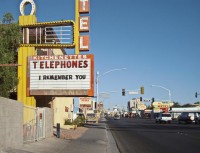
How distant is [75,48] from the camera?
27188 mm

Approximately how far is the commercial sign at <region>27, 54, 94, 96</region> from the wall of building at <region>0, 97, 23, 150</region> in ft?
29.8

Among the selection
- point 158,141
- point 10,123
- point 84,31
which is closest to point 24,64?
point 84,31

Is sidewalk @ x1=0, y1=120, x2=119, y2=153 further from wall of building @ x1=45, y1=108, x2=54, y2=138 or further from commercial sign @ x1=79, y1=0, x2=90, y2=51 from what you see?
commercial sign @ x1=79, y1=0, x2=90, y2=51

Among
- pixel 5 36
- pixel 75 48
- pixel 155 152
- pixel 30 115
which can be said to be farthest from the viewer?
pixel 75 48

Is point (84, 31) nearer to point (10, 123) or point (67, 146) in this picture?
point (67, 146)

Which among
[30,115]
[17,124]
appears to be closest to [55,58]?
[30,115]

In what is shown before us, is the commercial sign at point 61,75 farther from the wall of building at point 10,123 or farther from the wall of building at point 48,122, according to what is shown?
the wall of building at point 10,123

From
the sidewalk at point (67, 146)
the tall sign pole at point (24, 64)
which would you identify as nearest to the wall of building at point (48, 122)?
the sidewalk at point (67, 146)

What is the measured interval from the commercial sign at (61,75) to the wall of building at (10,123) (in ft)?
29.8

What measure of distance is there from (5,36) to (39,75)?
3.34 meters

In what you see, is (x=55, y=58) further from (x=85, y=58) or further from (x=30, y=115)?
(x=30, y=115)

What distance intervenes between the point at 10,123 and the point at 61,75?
1100 centimetres

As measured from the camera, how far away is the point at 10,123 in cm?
1575

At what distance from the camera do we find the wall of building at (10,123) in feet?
47.8
